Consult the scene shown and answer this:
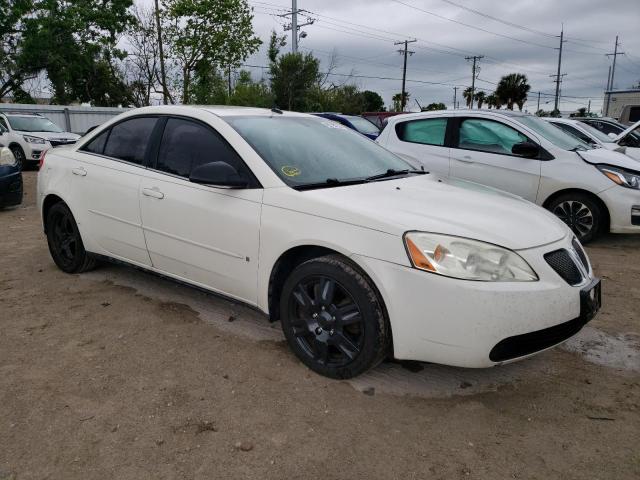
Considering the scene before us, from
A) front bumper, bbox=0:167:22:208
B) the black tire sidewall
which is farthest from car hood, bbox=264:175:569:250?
front bumper, bbox=0:167:22:208

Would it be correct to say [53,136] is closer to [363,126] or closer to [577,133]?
[363,126]

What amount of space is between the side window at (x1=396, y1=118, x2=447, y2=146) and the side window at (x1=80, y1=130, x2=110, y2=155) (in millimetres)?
4169

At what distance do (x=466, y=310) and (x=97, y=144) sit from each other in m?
3.34

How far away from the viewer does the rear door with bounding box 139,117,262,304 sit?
3174 millimetres

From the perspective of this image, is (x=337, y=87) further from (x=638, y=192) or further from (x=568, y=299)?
(x=568, y=299)

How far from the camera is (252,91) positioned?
3444cm

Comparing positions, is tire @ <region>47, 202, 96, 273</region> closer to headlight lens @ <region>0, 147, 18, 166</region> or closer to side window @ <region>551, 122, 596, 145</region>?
headlight lens @ <region>0, 147, 18, 166</region>

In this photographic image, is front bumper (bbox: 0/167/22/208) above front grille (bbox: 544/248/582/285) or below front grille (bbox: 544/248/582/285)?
below

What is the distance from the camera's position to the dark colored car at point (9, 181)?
778cm

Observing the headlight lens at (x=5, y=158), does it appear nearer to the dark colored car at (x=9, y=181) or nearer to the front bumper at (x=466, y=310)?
the dark colored car at (x=9, y=181)

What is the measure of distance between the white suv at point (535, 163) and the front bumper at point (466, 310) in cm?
391

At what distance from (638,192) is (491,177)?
1600 mm

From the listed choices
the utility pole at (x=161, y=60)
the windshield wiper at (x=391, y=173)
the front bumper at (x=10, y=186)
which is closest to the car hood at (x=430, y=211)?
the windshield wiper at (x=391, y=173)

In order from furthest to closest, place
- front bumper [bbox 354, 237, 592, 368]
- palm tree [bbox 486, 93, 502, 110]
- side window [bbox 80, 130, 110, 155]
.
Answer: palm tree [bbox 486, 93, 502, 110] → side window [bbox 80, 130, 110, 155] → front bumper [bbox 354, 237, 592, 368]
